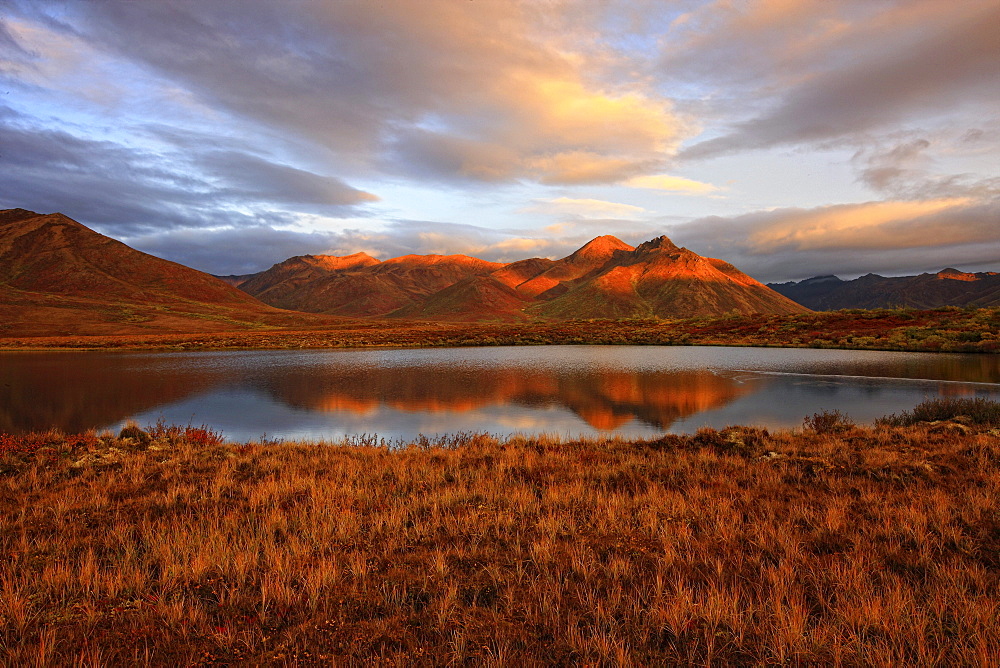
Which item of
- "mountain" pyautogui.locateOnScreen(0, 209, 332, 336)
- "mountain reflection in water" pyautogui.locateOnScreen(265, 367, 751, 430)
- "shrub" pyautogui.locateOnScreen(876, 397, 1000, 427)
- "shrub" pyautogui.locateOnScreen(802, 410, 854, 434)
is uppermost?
"mountain" pyautogui.locateOnScreen(0, 209, 332, 336)

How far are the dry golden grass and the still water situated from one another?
7.11 meters

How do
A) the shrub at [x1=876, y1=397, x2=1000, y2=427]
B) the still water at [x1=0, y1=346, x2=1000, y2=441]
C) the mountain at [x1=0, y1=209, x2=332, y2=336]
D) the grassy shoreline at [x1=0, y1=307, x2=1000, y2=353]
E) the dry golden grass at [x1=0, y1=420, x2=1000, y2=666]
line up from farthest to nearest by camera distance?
the mountain at [x1=0, y1=209, x2=332, y2=336], the grassy shoreline at [x1=0, y1=307, x2=1000, y2=353], the still water at [x1=0, y1=346, x2=1000, y2=441], the shrub at [x1=876, y1=397, x2=1000, y2=427], the dry golden grass at [x1=0, y1=420, x2=1000, y2=666]

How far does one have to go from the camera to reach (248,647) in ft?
12.6

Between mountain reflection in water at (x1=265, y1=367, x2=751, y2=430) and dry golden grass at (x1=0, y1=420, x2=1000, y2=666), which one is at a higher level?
dry golden grass at (x1=0, y1=420, x2=1000, y2=666)

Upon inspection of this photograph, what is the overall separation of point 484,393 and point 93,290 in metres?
181

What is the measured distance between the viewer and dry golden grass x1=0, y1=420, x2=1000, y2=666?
3830 mm

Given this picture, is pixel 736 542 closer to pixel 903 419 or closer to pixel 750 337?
pixel 903 419

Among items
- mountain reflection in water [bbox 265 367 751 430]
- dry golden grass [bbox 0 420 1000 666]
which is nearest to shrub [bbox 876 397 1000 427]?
dry golden grass [bbox 0 420 1000 666]

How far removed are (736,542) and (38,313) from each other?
139 m

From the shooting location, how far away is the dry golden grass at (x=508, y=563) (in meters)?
3.83

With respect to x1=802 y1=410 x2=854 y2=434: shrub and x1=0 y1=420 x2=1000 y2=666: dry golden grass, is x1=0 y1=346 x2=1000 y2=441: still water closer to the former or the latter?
x1=802 y1=410 x2=854 y2=434: shrub

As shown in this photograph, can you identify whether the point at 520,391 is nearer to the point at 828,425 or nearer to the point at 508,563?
the point at 828,425

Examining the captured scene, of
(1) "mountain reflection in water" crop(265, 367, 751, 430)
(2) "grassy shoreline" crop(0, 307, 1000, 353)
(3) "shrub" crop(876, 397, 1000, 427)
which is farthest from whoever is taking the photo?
(2) "grassy shoreline" crop(0, 307, 1000, 353)

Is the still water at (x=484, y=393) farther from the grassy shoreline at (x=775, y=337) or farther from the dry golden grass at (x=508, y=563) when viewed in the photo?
the grassy shoreline at (x=775, y=337)
